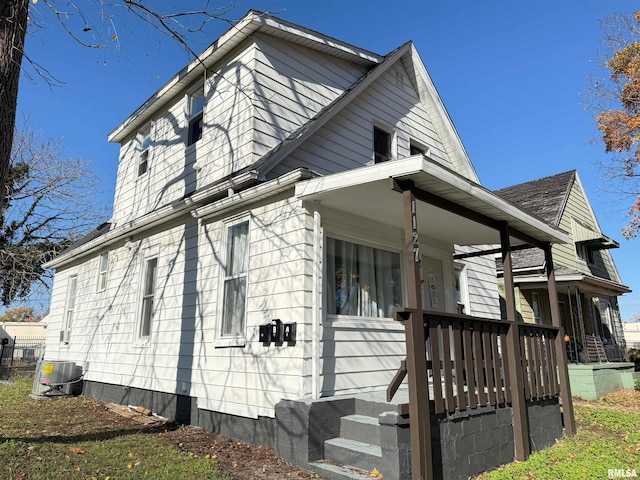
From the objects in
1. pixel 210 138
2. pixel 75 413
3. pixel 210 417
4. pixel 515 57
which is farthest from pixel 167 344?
pixel 515 57

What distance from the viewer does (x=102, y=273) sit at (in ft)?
34.3

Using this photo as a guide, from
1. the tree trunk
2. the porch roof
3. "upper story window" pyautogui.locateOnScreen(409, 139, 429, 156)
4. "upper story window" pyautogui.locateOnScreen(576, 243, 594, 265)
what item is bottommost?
the porch roof

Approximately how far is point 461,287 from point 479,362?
487 centimetres

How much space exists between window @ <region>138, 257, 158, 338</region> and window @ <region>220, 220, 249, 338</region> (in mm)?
2508

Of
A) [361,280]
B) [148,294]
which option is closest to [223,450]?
[361,280]

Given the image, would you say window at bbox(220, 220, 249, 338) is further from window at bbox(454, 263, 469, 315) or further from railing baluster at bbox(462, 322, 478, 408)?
window at bbox(454, 263, 469, 315)

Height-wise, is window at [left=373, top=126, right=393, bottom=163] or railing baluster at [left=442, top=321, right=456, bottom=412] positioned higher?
window at [left=373, top=126, right=393, bottom=163]

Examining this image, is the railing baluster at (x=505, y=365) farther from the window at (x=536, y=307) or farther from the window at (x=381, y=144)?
the window at (x=536, y=307)

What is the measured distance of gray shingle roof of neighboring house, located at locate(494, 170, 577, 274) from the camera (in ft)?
45.1

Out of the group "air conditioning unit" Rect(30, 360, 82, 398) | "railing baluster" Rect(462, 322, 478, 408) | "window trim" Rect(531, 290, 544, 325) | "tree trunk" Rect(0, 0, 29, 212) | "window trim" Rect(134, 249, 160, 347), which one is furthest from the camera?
"window trim" Rect(531, 290, 544, 325)

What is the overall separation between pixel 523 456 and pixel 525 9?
10.9 m

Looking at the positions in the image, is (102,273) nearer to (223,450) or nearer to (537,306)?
(223,450)

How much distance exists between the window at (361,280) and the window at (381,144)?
265 cm

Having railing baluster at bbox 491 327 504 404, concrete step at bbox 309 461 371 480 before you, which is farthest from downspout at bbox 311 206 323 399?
railing baluster at bbox 491 327 504 404
